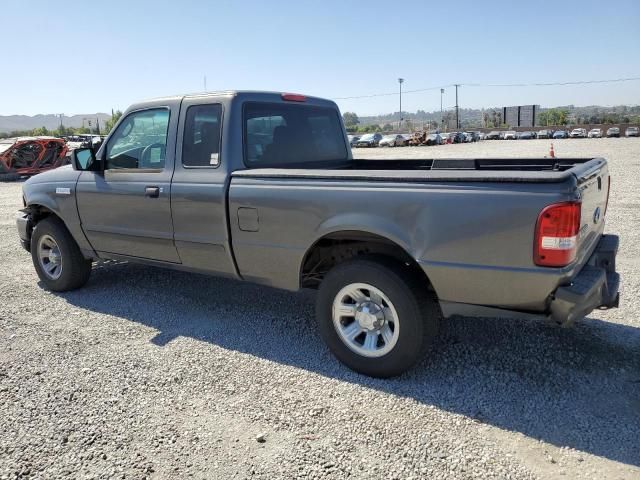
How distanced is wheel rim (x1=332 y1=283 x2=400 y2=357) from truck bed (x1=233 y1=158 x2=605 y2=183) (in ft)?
2.52

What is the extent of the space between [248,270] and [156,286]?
2184 mm

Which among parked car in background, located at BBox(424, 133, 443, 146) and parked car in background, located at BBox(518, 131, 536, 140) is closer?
parked car in background, located at BBox(424, 133, 443, 146)

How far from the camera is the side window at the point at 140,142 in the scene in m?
4.62

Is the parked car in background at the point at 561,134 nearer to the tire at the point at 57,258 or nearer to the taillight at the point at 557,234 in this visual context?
the tire at the point at 57,258

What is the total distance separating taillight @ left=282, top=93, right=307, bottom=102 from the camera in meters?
4.67

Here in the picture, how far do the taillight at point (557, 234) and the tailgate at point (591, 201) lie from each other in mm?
218

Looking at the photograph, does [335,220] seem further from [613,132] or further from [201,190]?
[613,132]

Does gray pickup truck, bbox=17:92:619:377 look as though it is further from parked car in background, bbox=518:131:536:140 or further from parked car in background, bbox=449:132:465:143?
parked car in background, bbox=518:131:536:140

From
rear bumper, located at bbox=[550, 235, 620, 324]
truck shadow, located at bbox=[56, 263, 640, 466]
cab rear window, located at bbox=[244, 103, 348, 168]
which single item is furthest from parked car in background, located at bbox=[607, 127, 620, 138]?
rear bumper, located at bbox=[550, 235, 620, 324]

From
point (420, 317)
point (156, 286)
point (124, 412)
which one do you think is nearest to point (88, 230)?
point (156, 286)

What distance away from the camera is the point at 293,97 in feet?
15.6

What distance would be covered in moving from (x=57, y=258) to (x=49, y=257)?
0.13 meters

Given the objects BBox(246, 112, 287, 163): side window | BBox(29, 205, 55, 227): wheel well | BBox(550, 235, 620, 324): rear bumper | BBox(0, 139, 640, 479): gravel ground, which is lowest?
BBox(0, 139, 640, 479): gravel ground

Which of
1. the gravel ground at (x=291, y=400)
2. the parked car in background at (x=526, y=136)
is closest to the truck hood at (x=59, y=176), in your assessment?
the gravel ground at (x=291, y=400)
